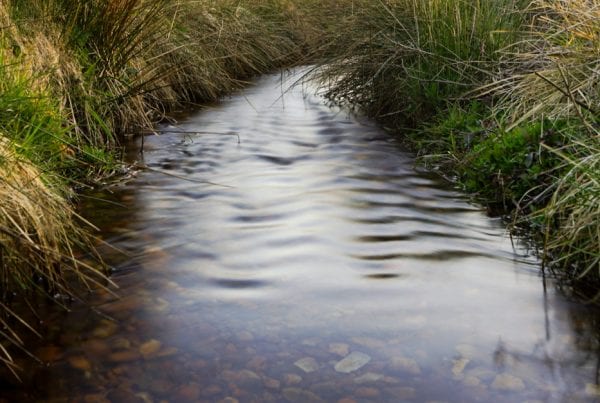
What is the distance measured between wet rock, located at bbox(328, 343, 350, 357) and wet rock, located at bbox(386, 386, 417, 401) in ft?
0.89

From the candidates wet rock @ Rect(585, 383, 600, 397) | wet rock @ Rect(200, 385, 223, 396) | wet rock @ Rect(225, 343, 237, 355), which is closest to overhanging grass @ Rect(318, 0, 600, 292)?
wet rock @ Rect(585, 383, 600, 397)

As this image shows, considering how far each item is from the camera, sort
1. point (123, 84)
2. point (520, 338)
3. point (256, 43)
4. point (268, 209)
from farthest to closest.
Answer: point (256, 43) < point (123, 84) < point (268, 209) < point (520, 338)

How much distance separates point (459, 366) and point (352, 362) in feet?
1.23

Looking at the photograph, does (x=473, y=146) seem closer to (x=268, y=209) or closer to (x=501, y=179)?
(x=501, y=179)

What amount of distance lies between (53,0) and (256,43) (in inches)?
185

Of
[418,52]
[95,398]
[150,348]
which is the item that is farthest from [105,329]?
[418,52]

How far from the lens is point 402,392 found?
2.64 m

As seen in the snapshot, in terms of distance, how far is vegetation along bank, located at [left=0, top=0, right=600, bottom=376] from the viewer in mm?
3291

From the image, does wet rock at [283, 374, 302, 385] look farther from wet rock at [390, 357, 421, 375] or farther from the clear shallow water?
wet rock at [390, 357, 421, 375]

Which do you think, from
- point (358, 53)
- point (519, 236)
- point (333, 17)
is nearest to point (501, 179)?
point (519, 236)

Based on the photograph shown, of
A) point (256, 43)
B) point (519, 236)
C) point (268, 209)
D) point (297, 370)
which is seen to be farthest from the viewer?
point (256, 43)

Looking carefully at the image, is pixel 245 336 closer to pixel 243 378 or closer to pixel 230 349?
pixel 230 349

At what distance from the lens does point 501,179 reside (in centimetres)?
457

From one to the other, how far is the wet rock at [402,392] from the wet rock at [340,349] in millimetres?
271
